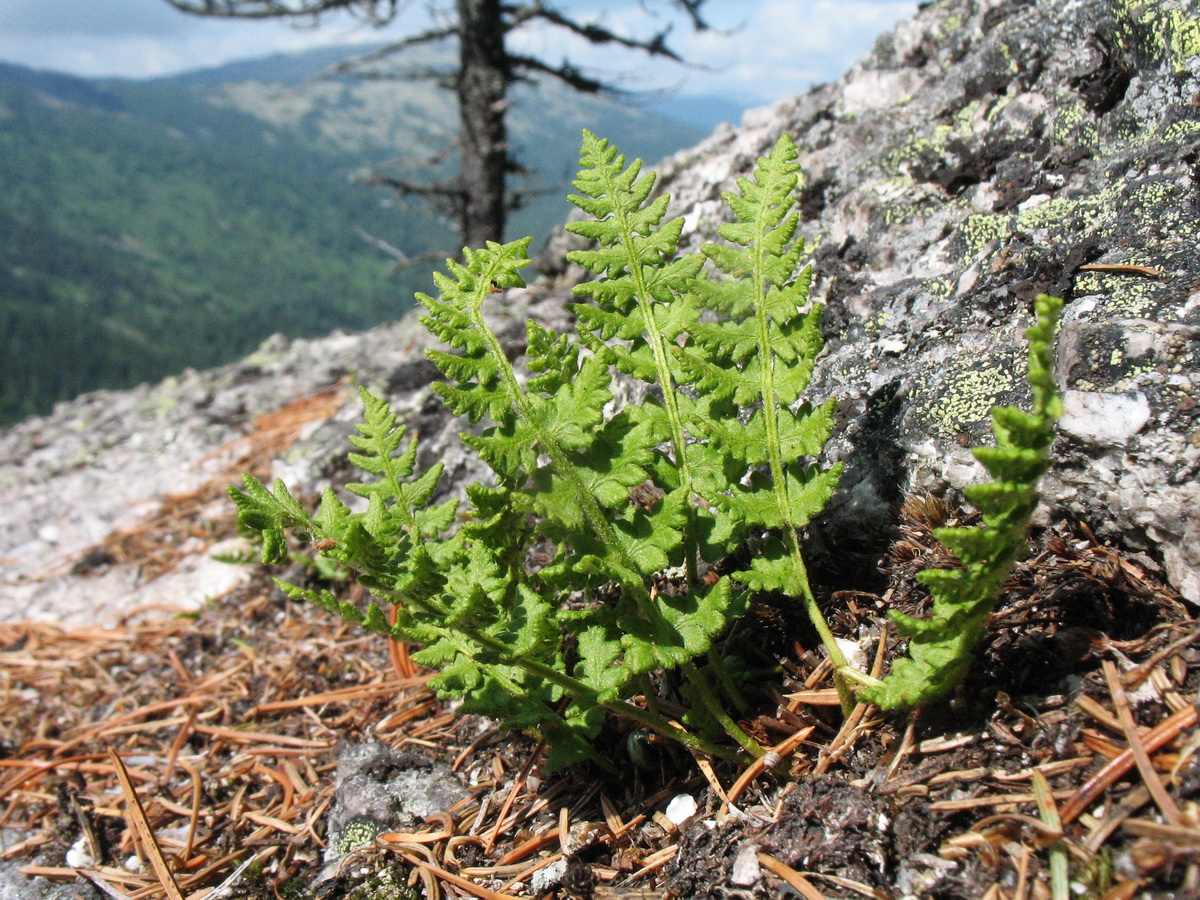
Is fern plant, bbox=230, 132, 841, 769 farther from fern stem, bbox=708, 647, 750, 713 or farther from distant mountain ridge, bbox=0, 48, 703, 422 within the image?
distant mountain ridge, bbox=0, 48, 703, 422

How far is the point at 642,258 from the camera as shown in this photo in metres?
1.87

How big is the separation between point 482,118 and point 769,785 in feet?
36.1

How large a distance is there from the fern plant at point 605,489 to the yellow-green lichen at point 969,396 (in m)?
0.56

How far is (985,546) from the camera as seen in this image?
1.29m

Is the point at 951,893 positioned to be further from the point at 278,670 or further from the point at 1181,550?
the point at 278,670

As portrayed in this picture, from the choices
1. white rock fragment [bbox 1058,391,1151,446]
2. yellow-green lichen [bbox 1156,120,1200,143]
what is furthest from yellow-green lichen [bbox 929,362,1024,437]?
yellow-green lichen [bbox 1156,120,1200,143]

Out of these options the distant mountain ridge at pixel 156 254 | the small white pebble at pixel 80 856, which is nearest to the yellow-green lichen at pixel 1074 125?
the small white pebble at pixel 80 856

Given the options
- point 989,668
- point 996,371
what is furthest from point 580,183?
point 989,668

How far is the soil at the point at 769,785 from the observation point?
1400 mm

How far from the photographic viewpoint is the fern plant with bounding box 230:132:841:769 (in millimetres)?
1598

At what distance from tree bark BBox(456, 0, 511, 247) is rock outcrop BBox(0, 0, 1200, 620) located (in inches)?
295

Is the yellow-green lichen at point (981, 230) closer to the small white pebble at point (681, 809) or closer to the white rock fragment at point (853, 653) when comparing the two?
the white rock fragment at point (853, 653)

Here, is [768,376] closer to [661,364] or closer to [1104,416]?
[661,364]

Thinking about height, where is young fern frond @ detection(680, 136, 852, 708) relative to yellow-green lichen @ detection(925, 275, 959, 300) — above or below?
below
